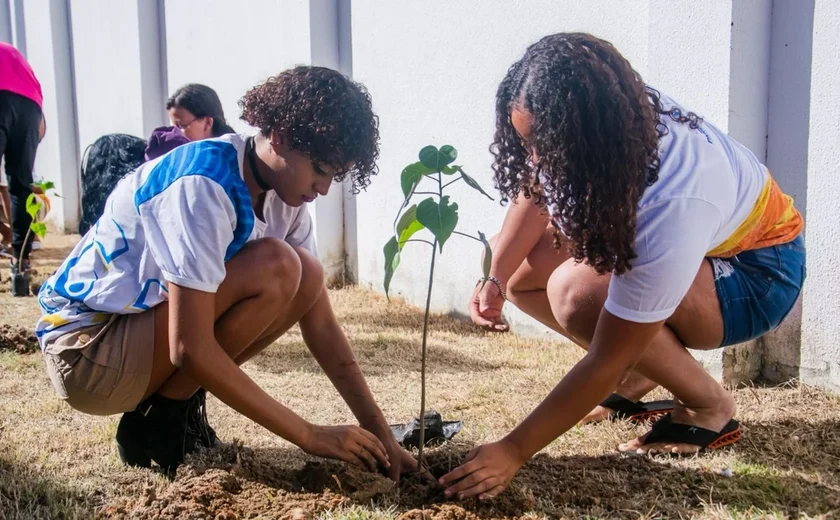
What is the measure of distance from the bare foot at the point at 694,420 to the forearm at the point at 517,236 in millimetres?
637

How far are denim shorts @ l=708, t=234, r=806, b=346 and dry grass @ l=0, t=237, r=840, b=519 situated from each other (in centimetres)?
36

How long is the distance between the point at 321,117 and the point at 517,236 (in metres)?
0.86

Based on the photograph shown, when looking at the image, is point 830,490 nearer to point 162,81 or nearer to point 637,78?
point 637,78

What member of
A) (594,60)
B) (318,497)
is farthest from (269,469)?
(594,60)

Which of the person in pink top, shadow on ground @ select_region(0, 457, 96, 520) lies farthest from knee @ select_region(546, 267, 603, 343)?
the person in pink top

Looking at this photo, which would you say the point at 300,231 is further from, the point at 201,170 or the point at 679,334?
the point at 679,334

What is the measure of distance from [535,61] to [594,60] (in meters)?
0.12

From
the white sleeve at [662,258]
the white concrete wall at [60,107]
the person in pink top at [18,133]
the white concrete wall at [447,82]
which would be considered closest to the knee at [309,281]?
the white sleeve at [662,258]

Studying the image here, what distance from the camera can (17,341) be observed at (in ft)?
12.1

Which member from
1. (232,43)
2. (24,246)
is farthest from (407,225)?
(232,43)

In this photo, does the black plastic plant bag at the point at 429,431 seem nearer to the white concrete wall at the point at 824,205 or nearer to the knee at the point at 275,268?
the knee at the point at 275,268

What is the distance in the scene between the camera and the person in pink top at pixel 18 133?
5164mm

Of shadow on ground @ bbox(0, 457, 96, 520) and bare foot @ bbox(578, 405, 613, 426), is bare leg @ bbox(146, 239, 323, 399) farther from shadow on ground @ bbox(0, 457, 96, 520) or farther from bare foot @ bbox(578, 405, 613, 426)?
bare foot @ bbox(578, 405, 613, 426)

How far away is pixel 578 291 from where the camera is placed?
213 cm
